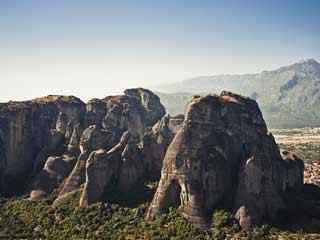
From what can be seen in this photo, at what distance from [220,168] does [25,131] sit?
227 feet

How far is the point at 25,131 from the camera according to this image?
144 metres

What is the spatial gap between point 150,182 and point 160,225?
19591mm

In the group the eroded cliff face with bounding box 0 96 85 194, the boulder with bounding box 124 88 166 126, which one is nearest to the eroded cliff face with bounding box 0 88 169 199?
the eroded cliff face with bounding box 0 96 85 194

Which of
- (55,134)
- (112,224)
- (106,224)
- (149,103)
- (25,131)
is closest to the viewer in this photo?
(112,224)

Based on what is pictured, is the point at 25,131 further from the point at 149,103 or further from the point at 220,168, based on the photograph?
the point at 220,168

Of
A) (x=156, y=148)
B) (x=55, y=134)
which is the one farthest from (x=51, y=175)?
(x=156, y=148)

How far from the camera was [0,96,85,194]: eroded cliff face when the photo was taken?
13862cm

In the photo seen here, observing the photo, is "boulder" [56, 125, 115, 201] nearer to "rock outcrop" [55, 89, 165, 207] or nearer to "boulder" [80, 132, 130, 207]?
"rock outcrop" [55, 89, 165, 207]

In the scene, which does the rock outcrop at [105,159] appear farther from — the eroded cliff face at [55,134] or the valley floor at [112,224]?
the valley floor at [112,224]

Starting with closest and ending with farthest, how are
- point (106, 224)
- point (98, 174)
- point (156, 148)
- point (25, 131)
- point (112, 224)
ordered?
point (112, 224), point (106, 224), point (98, 174), point (156, 148), point (25, 131)

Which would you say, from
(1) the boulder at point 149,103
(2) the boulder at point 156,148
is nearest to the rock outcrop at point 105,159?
(2) the boulder at point 156,148

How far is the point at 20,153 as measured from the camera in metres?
141

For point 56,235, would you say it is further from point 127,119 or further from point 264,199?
point 127,119

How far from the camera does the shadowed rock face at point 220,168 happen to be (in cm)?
9888
